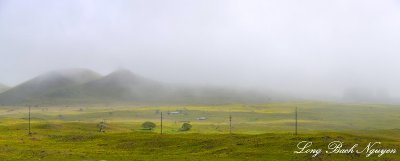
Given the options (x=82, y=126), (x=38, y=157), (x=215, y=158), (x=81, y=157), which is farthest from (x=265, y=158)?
(x=82, y=126)

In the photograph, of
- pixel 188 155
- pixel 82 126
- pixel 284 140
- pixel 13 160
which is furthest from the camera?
pixel 82 126

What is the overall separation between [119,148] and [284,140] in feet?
101

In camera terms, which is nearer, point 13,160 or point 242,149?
point 13,160

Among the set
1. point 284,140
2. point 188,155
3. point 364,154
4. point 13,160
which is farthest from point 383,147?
point 13,160

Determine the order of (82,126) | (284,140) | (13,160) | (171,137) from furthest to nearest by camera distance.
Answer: (82,126)
(171,137)
(284,140)
(13,160)

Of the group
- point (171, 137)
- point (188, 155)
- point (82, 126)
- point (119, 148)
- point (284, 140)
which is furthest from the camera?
point (82, 126)

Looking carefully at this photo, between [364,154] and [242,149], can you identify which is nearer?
[364,154]

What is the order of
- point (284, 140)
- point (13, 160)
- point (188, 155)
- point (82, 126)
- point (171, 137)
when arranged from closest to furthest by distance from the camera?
point (13, 160) < point (188, 155) < point (284, 140) < point (171, 137) < point (82, 126)

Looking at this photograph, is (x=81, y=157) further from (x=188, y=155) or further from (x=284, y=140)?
(x=284, y=140)

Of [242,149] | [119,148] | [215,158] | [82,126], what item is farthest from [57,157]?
[82,126]

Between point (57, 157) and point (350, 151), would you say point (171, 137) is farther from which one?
point (350, 151)

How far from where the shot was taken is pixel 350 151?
76.0m

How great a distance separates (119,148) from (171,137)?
11.8 meters

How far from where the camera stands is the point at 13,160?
73562 millimetres
